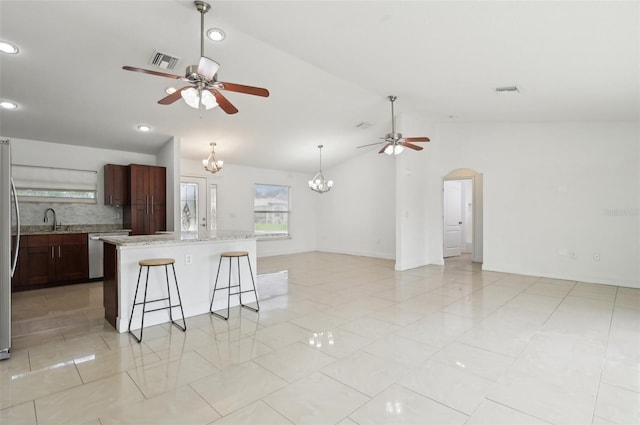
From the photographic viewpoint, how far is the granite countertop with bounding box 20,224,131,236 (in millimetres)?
5211

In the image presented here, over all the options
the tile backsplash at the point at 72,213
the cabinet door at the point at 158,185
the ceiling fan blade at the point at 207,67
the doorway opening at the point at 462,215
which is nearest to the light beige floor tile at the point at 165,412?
the ceiling fan blade at the point at 207,67

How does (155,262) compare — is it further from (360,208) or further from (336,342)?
(360,208)

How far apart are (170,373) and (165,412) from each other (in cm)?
51

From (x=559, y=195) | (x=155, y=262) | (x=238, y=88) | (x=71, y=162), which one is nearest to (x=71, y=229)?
(x=71, y=162)

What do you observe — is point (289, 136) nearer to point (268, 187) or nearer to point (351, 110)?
point (351, 110)

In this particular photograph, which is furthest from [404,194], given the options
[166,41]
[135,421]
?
[135,421]

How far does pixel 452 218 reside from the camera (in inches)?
343

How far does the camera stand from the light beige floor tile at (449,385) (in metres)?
2.00

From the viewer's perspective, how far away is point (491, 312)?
3.78 metres

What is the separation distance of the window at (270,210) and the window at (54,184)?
3.71 m

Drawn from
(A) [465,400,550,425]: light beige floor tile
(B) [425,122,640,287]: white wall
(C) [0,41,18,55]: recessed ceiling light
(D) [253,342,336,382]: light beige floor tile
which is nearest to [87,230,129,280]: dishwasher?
(C) [0,41,18,55]: recessed ceiling light

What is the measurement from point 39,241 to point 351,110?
5672 millimetres

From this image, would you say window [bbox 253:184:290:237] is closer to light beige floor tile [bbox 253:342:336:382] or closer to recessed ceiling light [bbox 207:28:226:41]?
recessed ceiling light [bbox 207:28:226:41]

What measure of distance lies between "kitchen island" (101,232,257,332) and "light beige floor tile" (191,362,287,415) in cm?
151
